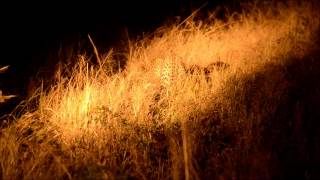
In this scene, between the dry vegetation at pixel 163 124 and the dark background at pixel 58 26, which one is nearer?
the dry vegetation at pixel 163 124

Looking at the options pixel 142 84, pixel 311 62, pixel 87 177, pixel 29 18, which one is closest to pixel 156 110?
pixel 142 84

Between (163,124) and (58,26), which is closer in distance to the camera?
(163,124)

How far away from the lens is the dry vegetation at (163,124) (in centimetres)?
339

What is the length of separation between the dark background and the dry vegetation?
108 cm

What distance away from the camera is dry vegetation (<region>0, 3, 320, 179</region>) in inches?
134

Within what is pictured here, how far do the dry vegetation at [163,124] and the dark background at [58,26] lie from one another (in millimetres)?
1080

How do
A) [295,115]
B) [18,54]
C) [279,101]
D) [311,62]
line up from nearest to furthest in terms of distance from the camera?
[295,115] → [279,101] → [311,62] → [18,54]

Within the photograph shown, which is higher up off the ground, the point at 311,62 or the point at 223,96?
the point at 311,62

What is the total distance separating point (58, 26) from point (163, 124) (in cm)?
416

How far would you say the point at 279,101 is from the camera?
4.36 m

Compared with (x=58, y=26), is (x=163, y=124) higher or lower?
lower

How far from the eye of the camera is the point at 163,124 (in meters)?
4.02

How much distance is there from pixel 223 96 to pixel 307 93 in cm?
87

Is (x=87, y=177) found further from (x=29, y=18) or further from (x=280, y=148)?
(x=29, y=18)
